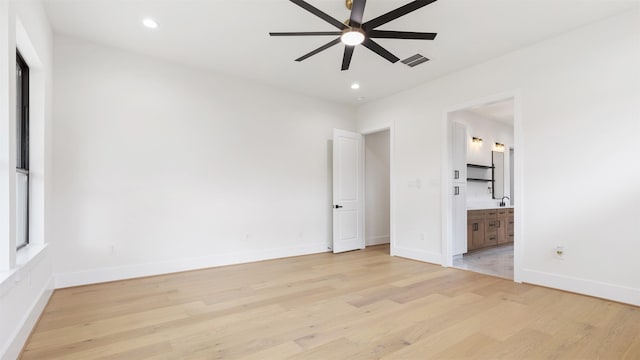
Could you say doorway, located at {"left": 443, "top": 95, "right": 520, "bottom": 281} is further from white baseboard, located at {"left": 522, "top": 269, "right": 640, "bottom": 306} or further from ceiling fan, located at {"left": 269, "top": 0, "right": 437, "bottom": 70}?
ceiling fan, located at {"left": 269, "top": 0, "right": 437, "bottom": 70}

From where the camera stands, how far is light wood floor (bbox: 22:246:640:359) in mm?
2229

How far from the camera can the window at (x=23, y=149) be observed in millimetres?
2928

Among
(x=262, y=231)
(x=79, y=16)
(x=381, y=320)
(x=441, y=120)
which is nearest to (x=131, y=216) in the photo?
(x=262, y=231)

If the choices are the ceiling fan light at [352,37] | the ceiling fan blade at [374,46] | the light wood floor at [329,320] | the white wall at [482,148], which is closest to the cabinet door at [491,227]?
the white wall at [482,148]

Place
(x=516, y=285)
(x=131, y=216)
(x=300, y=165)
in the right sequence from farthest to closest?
(x=300, y=165) < (x=131, y=216) < (x=516, y=285)

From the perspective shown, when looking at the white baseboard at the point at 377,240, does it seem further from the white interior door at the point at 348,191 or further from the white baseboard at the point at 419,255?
the white baseboard at the point at 419,255

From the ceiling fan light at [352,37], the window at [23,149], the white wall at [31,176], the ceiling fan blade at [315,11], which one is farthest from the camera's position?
the window at [23,149]

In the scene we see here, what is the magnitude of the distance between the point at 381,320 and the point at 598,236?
2595 mm

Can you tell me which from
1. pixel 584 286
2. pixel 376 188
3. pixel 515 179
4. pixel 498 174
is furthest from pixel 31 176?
pixel 498 174

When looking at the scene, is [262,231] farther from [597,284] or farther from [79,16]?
[597,284]

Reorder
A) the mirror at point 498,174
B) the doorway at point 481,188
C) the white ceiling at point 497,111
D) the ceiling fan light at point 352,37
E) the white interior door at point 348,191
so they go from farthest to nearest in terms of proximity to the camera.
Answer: the mirror at point 498,174 → the white ceiling at point 497,111 → the white interior door at point 348,191 → the doorway at point 481,188 → the ceiling fan light at point 352,37

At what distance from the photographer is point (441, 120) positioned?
4930 millimetres

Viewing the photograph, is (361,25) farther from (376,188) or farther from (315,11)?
(376,188)

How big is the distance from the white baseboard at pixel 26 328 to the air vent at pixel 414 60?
4.80 meters
